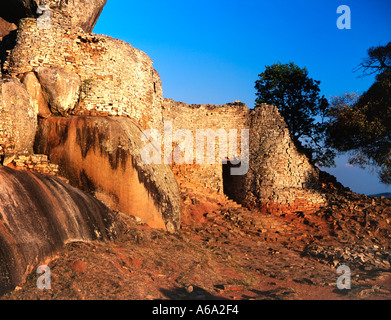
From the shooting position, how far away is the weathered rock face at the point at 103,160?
11016 millimetres

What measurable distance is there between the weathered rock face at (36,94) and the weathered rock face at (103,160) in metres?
0.49

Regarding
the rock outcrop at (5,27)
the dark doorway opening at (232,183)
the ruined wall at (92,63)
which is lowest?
the dark doorway opening at (232,183)

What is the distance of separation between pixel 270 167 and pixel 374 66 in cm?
816

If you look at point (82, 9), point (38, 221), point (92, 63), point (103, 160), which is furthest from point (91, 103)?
point (38, 221)

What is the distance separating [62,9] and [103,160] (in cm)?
648

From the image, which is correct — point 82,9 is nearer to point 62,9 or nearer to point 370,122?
point 62,9

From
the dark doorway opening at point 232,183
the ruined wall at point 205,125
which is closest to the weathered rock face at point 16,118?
the ruined wall at point 205,125

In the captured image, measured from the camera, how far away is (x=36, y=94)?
11352mm

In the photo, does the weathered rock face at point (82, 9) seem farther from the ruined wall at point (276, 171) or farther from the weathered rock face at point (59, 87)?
the ruined wall at point (276, 171)

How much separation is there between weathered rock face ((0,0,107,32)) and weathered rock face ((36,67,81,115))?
3.02 metres
